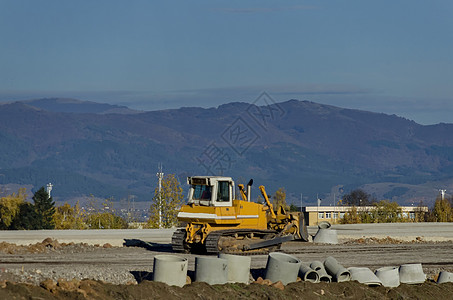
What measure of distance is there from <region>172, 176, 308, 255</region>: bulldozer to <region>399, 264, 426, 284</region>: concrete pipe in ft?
27.1

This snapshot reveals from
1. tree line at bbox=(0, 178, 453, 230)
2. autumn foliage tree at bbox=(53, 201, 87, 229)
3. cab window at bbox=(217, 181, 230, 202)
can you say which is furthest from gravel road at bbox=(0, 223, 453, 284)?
autumn foliage tree at bbox=(53, 201, 87, 229)

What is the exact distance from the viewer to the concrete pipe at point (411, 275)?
24.0 metres

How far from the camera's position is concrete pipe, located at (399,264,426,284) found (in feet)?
78.9

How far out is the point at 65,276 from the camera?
847 inches

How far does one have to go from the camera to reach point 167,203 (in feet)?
232

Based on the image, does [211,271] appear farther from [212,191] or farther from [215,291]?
[212,191]

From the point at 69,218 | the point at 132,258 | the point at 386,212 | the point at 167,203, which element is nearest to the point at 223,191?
the point at 132,258

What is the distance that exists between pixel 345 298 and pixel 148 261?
856 cm

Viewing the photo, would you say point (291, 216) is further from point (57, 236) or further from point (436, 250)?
point (57, 236)

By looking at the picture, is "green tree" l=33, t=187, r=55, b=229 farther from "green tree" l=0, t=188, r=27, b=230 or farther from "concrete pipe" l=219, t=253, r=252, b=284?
"concrete pipe" l=219, t=253, r=252, b=284

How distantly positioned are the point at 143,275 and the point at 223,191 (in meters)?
9.03

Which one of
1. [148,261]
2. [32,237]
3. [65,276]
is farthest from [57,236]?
[65,276]

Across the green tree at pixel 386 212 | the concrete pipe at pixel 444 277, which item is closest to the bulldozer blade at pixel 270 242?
the concrete pipe at pixel 444 277

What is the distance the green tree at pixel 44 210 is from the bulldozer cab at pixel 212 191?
5335 centimetres
